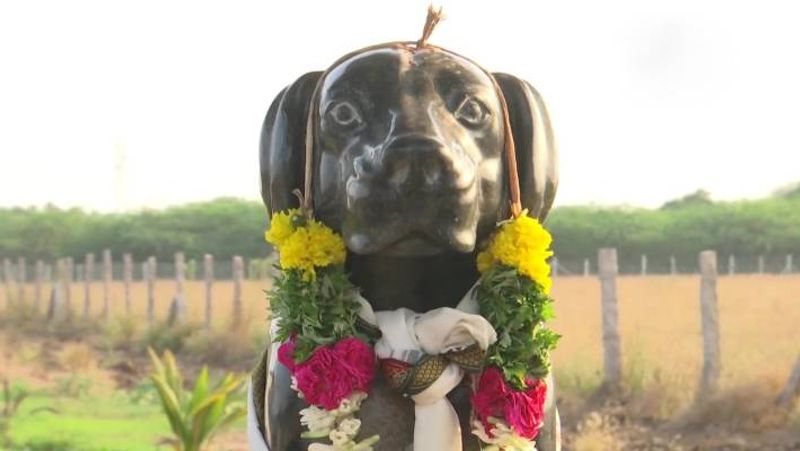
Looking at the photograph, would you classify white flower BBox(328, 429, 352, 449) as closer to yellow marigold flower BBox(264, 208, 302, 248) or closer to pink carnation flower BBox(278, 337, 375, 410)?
pink carnation flower BBox(278, 337, 375, 410)

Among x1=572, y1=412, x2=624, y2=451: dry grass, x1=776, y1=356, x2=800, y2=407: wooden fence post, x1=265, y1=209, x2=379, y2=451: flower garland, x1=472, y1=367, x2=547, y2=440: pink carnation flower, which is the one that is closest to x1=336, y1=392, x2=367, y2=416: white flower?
x1=265, y1=209, x2=379, y2=451: flower garland

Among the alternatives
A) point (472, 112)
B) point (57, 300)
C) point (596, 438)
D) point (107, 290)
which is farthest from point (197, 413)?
point (57, 300)

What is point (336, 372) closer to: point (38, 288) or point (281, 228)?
point (281, 228)

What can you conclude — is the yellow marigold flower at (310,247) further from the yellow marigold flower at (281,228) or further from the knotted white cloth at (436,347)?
the knotted white cloth at (436,347)

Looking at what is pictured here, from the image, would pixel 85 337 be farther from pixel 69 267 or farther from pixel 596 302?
pixel 596 302

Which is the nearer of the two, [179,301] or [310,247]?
[310,247]

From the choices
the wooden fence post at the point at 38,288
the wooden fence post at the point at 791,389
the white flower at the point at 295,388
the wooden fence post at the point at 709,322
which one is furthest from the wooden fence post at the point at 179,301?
the white flower at the point at 295,388

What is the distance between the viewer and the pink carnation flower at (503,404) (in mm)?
2412

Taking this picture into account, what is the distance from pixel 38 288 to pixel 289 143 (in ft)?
79.8

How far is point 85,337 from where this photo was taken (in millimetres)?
21781

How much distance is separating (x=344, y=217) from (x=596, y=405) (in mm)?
7892

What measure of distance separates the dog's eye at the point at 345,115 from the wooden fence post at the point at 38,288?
75.7 ft

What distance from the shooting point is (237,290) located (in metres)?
16.4

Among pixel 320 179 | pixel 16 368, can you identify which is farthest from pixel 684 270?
pixel 320 179
